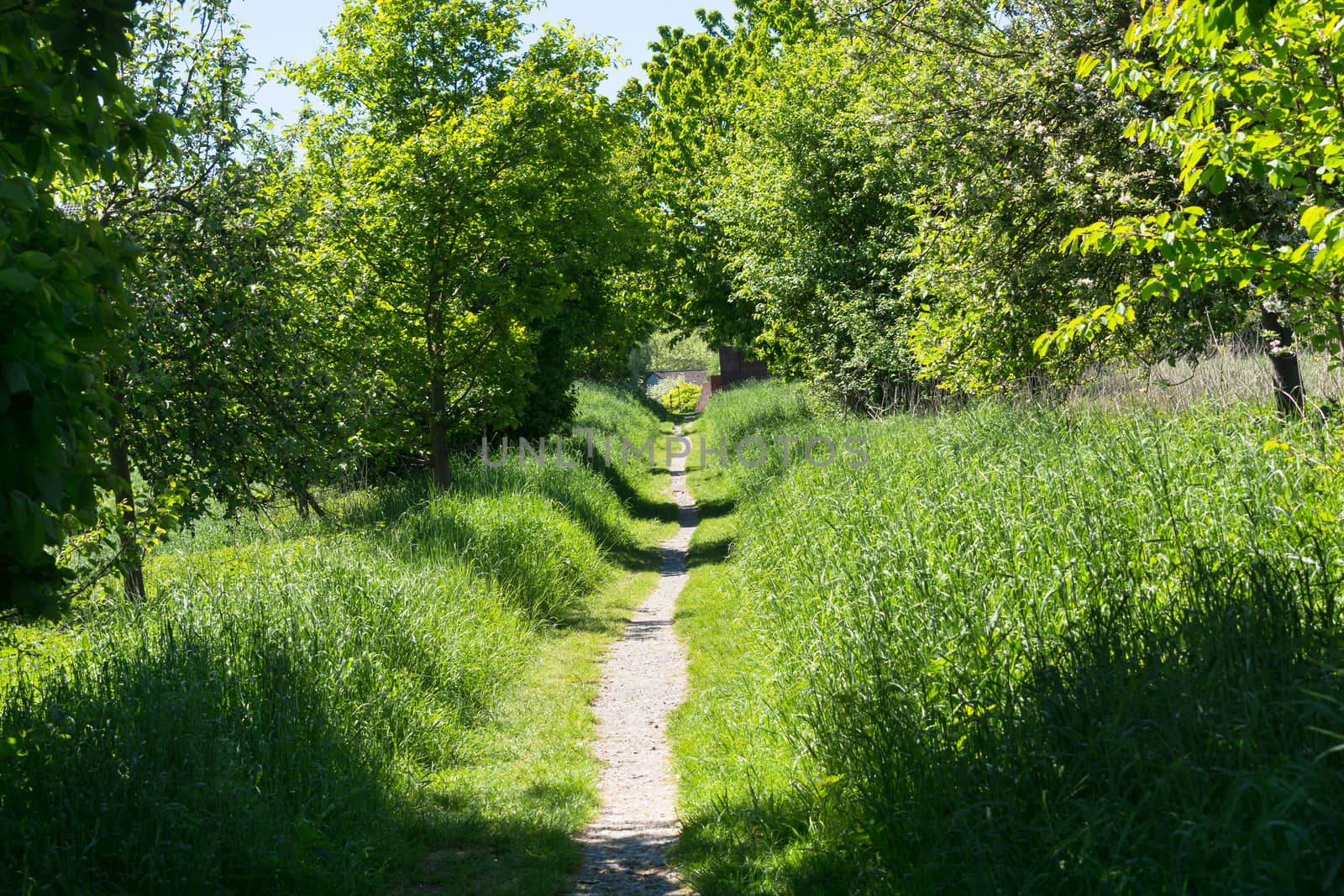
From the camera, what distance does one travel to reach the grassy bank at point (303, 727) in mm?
4746

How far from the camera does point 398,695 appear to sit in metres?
7.35

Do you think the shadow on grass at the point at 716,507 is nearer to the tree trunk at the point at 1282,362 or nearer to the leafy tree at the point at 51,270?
the tree trunk at the point at 1282,362

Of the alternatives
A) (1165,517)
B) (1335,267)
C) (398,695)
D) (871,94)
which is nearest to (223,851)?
(398,695)

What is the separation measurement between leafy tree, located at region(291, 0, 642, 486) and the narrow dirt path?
4616 millimetres

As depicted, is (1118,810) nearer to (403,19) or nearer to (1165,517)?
(1165,517)

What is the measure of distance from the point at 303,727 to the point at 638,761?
2558 millimetres

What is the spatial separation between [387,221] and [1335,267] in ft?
36.5

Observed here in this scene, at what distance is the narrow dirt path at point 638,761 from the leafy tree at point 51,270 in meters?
3.28

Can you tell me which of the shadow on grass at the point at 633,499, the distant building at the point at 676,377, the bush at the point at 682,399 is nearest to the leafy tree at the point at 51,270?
the shadow on grass at the point at 633,499

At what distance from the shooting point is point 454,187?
14156 millimetres

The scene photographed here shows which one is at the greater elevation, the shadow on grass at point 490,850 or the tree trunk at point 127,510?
the tree trunk at point 127,510

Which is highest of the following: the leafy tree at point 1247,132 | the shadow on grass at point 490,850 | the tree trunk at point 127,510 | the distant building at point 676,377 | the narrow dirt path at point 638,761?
the leafy tree at point 1247,132

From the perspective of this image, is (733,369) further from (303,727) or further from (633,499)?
(303,727)

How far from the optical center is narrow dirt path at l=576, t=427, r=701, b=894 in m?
5.77
